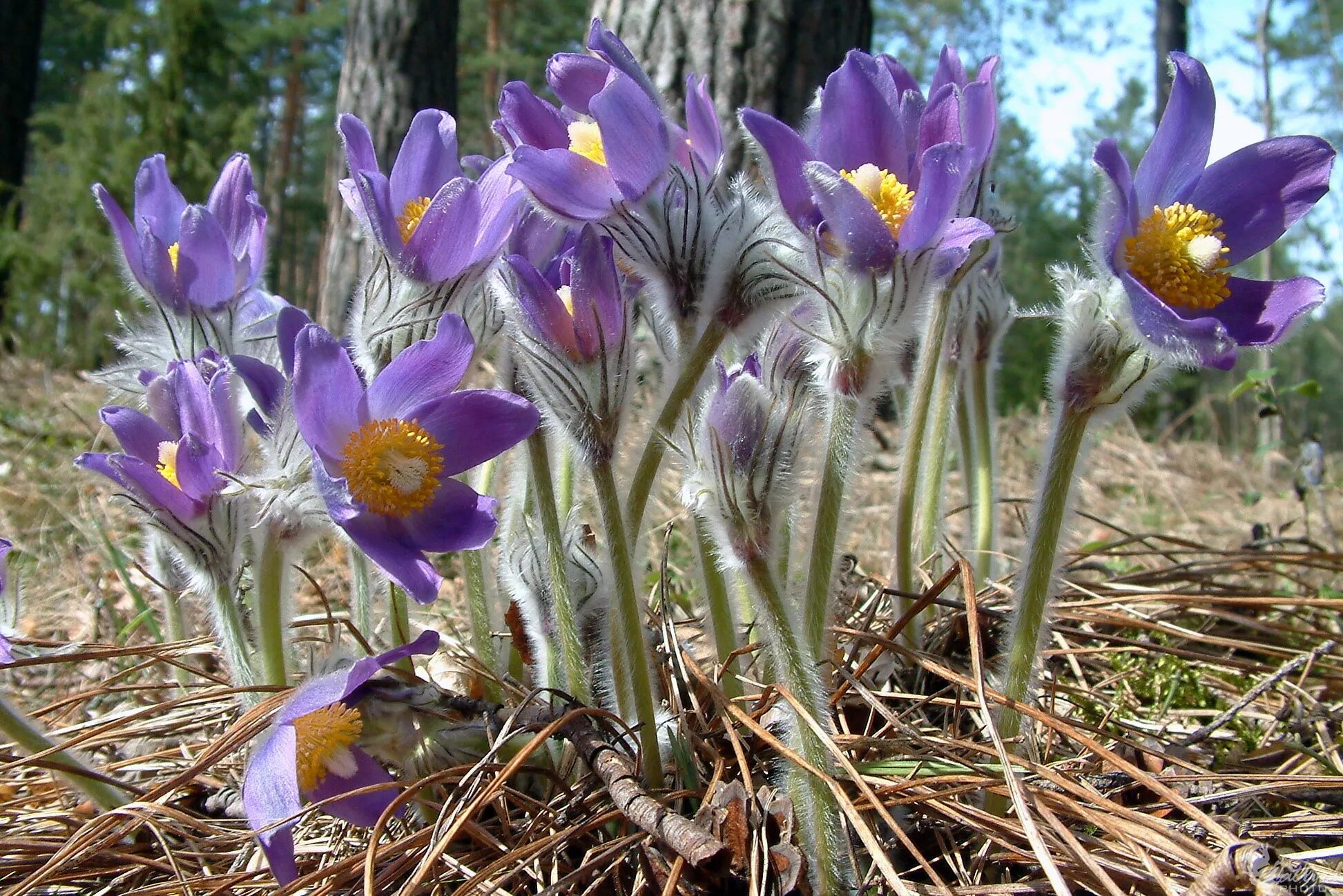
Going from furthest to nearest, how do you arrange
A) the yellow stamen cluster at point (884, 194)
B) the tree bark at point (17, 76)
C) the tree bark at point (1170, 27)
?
the tree bark at point (1170, 27) → the tree bark at point (17, 76) → the yellow stamen cluster at point (884, 194)

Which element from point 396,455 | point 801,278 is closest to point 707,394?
point 801,278

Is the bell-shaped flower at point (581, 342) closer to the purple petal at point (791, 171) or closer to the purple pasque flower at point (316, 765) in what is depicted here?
Result: the purple petal at point (791, 171)

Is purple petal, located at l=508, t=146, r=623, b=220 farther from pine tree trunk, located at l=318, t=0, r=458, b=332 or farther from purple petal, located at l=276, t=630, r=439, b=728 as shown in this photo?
pine tree trunk, located at l=318, t=0, r=458, b=332

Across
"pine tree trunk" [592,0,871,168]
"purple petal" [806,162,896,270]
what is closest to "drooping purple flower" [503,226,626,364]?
"purple petal" [806,162,896,270]

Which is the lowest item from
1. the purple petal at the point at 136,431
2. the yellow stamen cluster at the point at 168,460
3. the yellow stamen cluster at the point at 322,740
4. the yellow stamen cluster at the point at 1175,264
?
the yellow stamen cluster at the point at 322,740

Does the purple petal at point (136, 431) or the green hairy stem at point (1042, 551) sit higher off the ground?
the purple petal at point (136, 431)

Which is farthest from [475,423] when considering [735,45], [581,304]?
[735,45]

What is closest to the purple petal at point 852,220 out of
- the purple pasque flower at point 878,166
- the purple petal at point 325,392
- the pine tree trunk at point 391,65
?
the purple pasque flower at point 878,166
